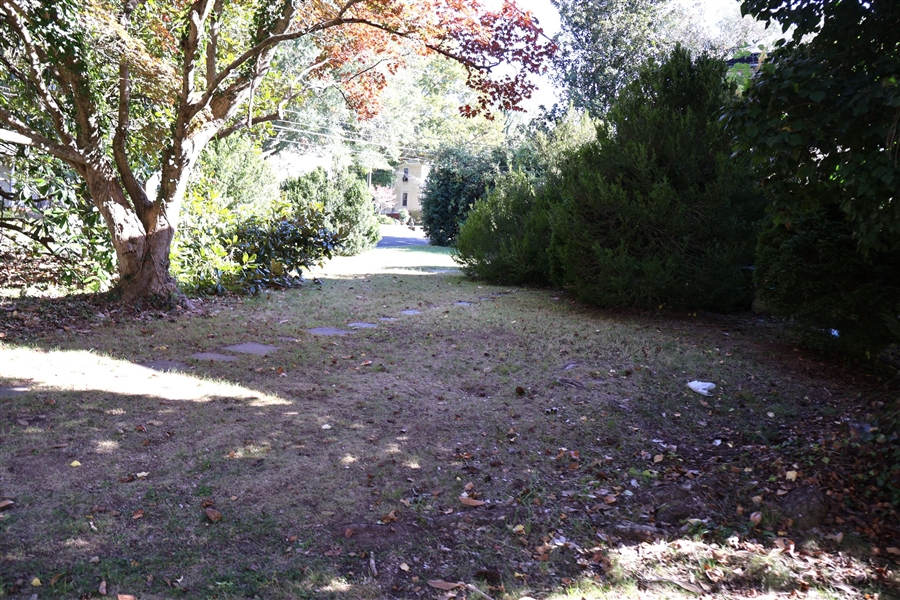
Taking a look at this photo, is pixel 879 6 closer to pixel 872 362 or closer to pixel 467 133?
pixel 872 362

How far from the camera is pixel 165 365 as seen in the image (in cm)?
550

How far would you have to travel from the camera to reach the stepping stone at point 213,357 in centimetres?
581

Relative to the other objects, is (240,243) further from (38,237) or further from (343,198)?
(343,198)

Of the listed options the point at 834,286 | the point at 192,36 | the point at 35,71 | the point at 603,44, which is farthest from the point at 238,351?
the point at 603,44

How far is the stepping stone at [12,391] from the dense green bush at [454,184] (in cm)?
1908

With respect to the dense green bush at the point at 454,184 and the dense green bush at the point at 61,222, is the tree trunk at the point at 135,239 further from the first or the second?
the dense green bush at the point at 454,184

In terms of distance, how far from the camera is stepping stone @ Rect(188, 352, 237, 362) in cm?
581

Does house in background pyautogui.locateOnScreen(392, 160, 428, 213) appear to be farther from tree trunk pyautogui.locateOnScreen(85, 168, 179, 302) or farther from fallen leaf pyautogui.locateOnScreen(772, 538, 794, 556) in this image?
fallen leaf pyautogui.locateOnScreen(772, 538, 794, 556)

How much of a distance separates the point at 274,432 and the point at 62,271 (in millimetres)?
6081

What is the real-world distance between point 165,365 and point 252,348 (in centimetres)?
97

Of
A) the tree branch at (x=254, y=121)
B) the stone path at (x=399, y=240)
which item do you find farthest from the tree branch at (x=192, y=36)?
the stone path at (x=399, y=240)

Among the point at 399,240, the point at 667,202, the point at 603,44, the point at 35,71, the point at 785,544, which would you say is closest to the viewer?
the point at 785,544

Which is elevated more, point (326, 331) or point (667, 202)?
point (667, 202)

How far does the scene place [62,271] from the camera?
844cm
